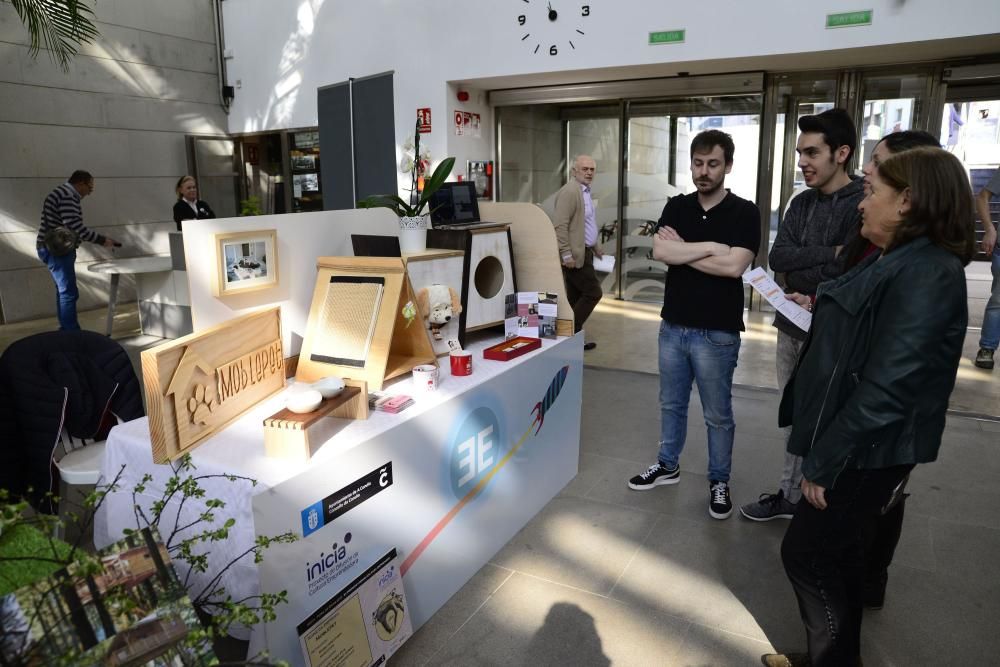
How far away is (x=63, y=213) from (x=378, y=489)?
5.55m

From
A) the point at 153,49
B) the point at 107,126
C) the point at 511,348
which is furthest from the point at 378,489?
the point at 153,49

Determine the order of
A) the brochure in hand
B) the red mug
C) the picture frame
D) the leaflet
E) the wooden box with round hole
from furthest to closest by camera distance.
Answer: the picture frame
the wooden box with round hole
the leaflet
the red mug
the brochure in hand

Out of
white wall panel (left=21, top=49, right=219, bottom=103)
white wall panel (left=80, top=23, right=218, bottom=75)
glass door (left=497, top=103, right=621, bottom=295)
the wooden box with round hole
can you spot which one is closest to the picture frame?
white wall panel (left=21, top=49, right=219, bottom=103)

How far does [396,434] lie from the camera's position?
1.87m

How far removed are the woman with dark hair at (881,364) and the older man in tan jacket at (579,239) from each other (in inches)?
125

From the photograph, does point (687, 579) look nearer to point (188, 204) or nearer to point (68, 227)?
point (68, 227)

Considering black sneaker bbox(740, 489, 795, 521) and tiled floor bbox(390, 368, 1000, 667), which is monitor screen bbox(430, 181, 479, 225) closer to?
tiled floor bbox(390, 368, 1000, 667)

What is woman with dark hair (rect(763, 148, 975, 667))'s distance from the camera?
1.49 metres

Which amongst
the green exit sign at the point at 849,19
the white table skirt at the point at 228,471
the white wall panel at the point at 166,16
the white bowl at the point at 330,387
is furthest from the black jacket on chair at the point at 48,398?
the white wall panel at the point at 166,16

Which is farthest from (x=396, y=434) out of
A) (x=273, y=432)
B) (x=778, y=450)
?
(x=778, y=450)

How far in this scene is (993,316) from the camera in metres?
5.05

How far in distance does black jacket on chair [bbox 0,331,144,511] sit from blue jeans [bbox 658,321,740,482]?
6.76 feet

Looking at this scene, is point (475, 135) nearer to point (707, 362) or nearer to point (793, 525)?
point (707, 362)

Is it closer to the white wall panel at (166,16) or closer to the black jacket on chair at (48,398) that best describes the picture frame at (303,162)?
the white wall panel at (166,16)
